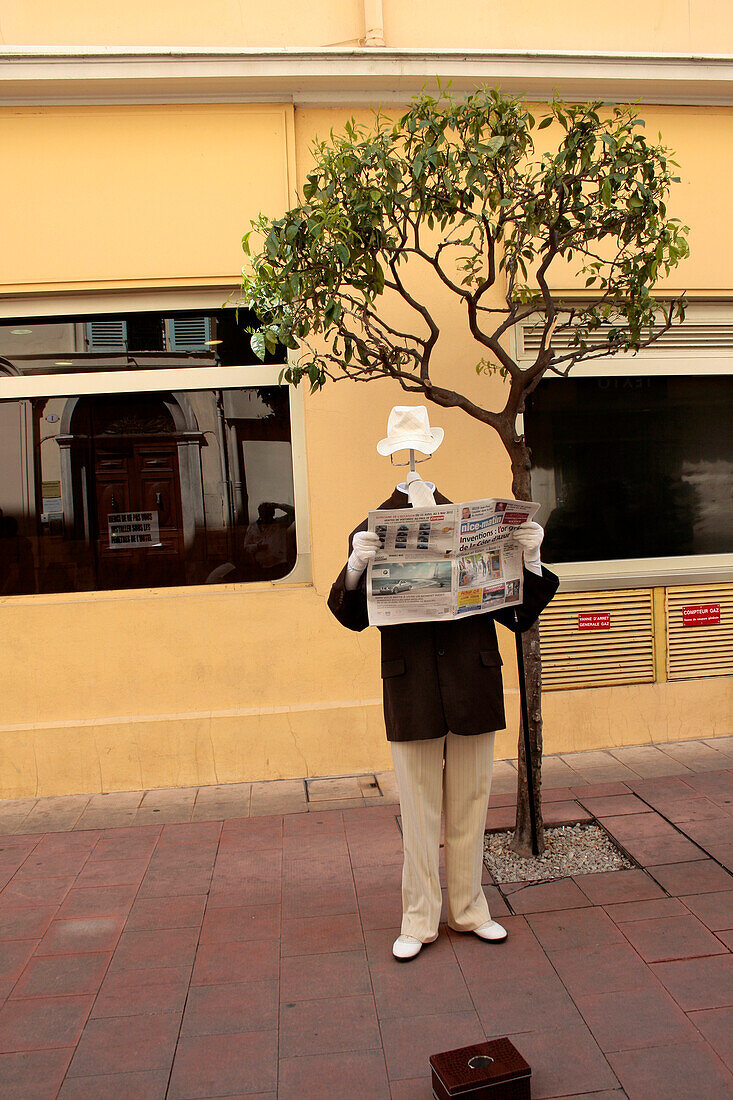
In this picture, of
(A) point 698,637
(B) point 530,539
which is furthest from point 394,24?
(A) point 698,637

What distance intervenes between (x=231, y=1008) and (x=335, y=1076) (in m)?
0.61

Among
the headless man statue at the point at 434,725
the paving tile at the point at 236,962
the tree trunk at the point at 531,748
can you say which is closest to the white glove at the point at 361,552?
the headless man statue at the point at 434,725

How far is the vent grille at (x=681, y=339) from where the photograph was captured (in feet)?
21.4

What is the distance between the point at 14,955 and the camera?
157 inches

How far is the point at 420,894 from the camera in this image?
3.81m

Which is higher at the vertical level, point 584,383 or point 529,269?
point 529,269

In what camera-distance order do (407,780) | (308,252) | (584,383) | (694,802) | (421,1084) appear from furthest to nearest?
1. (584,383)
2. (694,802)
3. (308,252)
4. (407,780)
5. (421,1084)

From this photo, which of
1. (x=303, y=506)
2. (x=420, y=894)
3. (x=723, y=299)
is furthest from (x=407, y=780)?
(x=723, y=299)

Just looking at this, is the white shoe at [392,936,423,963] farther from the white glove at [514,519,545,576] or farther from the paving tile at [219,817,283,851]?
the white glove at [514,519,545,576]

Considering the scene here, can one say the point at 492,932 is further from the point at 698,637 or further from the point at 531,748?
the point at 698,637

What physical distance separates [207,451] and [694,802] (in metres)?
3.98

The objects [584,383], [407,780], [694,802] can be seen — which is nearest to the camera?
[407,780]

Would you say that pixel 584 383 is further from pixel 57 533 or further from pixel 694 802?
pixel 57 533

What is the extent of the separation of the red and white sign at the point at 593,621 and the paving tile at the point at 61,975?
13.2ft
